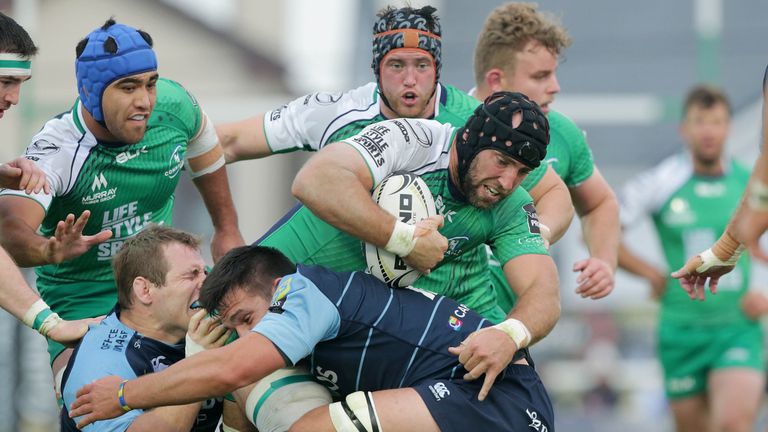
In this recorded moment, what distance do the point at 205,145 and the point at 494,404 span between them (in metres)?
2.25

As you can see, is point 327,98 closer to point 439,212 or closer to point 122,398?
point 439,212

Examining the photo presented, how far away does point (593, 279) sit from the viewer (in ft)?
21.1

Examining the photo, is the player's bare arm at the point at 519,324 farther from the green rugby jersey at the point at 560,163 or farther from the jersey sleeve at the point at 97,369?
the jersey sleeve at the point at 97,369

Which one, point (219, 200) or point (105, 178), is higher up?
point (105, 178)

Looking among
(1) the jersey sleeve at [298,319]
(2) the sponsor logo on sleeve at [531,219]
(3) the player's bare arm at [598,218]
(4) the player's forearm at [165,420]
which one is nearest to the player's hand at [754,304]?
(3) the player's bare arm at [598,218]

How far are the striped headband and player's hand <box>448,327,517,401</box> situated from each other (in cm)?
234

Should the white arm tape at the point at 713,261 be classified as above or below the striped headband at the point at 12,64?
below

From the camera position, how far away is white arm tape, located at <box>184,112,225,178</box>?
6.26 m

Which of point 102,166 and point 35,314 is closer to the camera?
point 35,314

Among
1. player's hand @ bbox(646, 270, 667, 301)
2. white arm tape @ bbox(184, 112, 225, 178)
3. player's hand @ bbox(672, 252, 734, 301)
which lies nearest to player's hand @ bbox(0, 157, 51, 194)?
white arm tape @ bbox(184, 112, 225, 178)

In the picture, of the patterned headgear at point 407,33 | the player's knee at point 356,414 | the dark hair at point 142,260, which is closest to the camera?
the player's knee at point 356,414

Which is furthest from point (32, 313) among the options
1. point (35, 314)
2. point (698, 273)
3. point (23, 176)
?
point (698, 273)

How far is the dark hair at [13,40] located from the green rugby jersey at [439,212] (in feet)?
4.50

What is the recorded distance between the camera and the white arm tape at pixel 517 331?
487 centimetres
